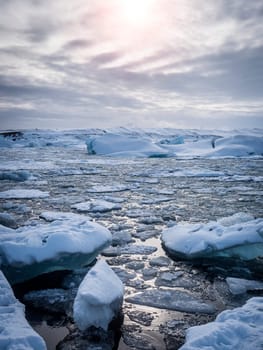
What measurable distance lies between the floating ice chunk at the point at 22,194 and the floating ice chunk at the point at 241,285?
4045mm

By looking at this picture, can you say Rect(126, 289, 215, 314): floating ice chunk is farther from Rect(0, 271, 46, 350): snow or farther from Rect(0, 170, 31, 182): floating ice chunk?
Rect(0, 170, 31, 182): floating ice chunk

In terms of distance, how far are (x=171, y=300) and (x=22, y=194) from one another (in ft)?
14.2

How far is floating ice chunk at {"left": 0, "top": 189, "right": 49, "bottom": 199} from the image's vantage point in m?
5.46

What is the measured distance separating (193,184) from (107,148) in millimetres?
11212

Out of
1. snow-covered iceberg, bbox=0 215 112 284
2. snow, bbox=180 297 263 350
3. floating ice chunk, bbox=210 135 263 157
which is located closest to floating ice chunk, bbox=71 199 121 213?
snow-covered iceberg, bbox=0 215 112 284

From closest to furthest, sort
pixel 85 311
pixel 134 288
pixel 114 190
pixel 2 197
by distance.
Answer: pixel 85 311 < pixel 134 288 < pixel 2 197 < pixel 114 190

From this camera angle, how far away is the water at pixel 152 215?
1711mm

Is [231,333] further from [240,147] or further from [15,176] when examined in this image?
[240,147]

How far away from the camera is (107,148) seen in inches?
702

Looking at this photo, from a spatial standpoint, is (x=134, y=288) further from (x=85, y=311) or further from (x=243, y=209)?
(x=243, y=209)

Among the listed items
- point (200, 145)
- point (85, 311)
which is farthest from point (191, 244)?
point (200, 145)

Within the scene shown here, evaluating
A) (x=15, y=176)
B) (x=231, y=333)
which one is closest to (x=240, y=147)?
(x=15, y=176)

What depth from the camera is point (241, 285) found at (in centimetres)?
215

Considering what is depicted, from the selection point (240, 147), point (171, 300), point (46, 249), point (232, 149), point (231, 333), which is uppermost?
point (240, 147)
